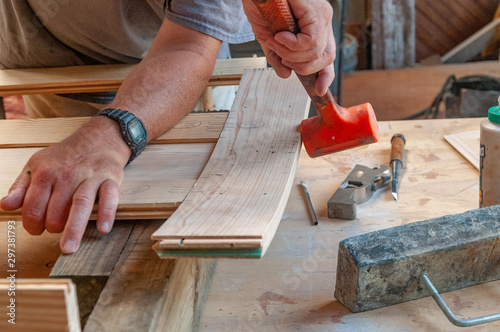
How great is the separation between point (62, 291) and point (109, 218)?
388 millimetres

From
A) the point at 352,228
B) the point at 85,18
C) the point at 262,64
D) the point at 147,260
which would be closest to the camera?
the point at 147,260

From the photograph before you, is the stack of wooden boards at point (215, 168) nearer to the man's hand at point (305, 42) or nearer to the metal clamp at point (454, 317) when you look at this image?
the man's hand at point (305, 42)

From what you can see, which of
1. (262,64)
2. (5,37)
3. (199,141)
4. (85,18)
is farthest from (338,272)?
(5,37)

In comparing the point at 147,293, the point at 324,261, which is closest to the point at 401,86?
the point at 324,261

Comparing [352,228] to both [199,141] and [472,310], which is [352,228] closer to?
[472,310]

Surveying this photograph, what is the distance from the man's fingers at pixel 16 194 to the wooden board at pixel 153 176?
0.09ft

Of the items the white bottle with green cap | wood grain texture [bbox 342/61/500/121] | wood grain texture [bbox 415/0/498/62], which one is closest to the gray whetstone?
the white bottle with green cap

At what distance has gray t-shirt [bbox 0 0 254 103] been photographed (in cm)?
149

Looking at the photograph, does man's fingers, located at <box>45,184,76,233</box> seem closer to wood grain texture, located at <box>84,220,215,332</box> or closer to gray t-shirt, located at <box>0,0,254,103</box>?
wood grain texture, located at <box>84,220,215,332</box>

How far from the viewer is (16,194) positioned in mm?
1004

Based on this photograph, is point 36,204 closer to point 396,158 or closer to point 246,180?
point 246,180

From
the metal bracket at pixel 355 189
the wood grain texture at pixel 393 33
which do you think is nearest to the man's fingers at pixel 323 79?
the metal bracket at pixel 355 189

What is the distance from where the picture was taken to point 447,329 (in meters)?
0.94

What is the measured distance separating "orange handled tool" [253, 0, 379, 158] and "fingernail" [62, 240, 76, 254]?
62 cm
